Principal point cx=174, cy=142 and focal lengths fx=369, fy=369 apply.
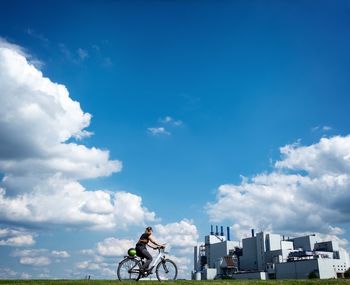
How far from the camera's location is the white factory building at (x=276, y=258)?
135513 mm

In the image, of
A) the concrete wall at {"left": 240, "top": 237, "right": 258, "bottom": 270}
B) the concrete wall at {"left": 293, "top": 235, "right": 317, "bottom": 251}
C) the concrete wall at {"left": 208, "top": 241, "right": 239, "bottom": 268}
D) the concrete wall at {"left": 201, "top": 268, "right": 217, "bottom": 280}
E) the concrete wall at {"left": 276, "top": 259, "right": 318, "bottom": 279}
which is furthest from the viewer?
the concrete wall at {"left": 208, "top": 241, "right": 239, "bottom": 268}

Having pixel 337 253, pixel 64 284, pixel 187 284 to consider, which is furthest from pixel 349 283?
pixel 337 253

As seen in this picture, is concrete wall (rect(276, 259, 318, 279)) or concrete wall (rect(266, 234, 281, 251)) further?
concrete wall (rect(266, 234, 281, 251))

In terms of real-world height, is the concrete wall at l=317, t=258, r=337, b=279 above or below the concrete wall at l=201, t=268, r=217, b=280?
above

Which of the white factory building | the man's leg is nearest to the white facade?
the white factory building

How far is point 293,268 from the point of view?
139 meters

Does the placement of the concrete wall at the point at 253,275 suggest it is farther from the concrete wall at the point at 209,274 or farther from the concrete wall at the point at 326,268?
the concrete wall at the point at 326,268

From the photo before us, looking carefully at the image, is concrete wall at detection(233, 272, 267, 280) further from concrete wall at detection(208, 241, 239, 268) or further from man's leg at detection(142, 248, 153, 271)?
man's leg at detection(142, 248, 153, 271)

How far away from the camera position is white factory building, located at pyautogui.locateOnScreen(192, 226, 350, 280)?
136 meters

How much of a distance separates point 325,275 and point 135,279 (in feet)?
432

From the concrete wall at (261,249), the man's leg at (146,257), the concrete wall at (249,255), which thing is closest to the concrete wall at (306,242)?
the concrete wall at (261,249)

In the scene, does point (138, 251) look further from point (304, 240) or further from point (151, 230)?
point (304, 240)

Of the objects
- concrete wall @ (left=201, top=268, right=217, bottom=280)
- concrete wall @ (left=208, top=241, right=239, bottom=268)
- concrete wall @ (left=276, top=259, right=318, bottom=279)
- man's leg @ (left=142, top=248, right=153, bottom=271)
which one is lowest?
concrete wall @ (left=201, top=268, right=217, bottom=280)

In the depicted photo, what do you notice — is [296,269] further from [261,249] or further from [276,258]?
[261,249]
